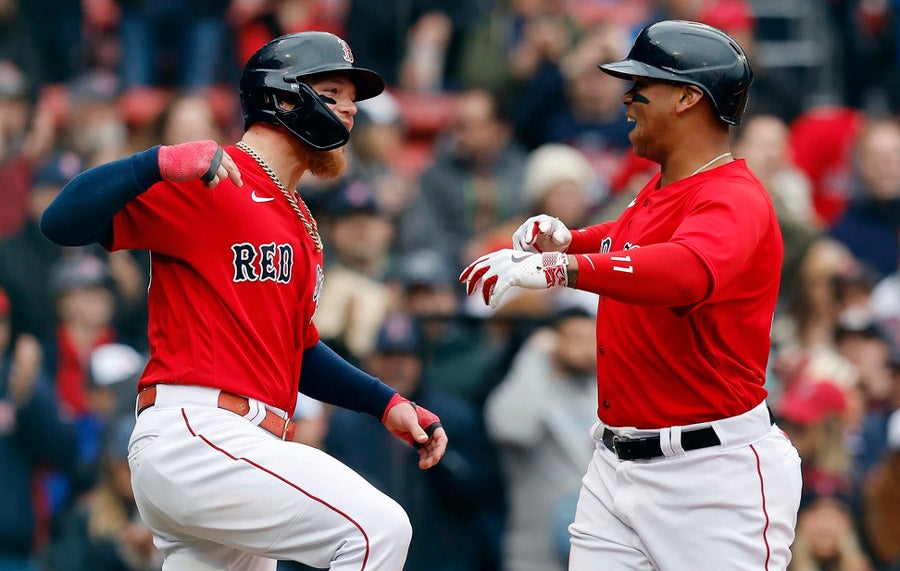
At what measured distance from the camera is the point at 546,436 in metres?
7.80

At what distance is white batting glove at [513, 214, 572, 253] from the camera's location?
496cm

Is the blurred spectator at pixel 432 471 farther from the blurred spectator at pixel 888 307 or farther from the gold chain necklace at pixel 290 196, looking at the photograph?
the gold chain necklace at pixel 290 196

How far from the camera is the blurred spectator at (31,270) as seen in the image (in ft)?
30.1

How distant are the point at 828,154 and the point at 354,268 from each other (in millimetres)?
3479

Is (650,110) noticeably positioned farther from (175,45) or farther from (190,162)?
(175,45)

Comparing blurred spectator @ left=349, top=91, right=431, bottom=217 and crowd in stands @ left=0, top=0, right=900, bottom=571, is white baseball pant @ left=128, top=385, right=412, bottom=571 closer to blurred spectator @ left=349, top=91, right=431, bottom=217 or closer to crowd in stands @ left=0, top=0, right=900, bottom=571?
crowd in stands @ left=0, top=0, right=900, bottom=571

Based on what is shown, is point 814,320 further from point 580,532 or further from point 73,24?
point 73,24

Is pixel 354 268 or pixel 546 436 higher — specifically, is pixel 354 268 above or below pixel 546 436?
above

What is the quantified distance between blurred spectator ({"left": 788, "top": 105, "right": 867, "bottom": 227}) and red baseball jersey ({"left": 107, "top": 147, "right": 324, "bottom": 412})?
6.09 metres

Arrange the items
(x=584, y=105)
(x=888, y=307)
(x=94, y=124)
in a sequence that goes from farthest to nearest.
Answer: (x=94, y=124)
(x=584, y=105)
(x=888, y=307)

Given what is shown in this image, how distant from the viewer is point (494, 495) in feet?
26.1

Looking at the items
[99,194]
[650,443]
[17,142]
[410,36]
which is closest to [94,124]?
[17,142]

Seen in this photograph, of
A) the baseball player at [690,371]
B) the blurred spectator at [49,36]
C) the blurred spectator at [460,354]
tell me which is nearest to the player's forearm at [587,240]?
the baseball player at [690,371]

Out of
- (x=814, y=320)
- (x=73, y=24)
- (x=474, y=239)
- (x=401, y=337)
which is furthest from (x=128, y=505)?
(x=73, y=24)
